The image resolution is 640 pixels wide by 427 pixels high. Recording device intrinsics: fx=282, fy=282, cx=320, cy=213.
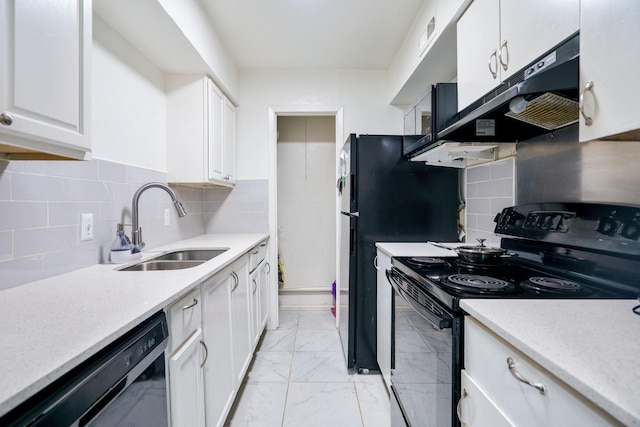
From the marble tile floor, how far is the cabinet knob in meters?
1.64

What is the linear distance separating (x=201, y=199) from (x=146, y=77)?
1.10 metres

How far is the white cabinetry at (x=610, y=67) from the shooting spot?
0.63 m

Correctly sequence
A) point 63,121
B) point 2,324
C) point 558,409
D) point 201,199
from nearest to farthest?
point 558,409 < point 2,324 < point 63,121 < point 201,199

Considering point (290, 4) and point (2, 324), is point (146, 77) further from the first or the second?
point (2, 324)

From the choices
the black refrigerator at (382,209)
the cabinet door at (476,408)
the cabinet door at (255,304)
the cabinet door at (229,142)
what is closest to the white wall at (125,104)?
the cabinet door at (229,142)

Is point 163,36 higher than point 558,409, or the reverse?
point 163,36

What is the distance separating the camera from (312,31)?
6.95ft

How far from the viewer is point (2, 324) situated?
671mm

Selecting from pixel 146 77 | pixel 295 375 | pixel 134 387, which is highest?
pixel 146 77

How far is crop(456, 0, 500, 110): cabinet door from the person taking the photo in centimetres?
117

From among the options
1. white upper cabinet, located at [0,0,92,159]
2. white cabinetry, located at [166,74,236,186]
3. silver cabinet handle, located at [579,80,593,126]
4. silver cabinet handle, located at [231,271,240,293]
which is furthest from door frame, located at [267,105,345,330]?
silver cabinet handle, located at [579,80,593,126]

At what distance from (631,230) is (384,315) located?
1.17 meters

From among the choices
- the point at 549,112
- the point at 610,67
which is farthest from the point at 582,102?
the point at 549,112

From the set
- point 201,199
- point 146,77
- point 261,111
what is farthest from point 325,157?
point 146,77
